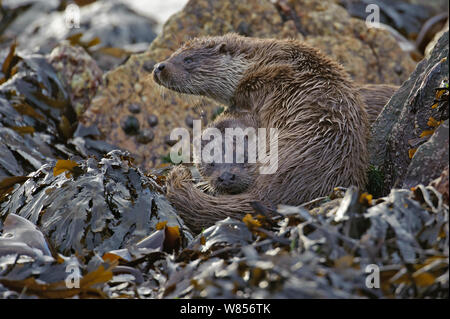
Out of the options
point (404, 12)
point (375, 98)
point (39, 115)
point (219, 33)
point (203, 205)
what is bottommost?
point (203, 205)

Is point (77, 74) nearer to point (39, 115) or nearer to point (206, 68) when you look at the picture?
point (39, 115)

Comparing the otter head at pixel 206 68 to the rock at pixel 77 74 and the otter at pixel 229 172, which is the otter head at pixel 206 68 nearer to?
the otter at pixel 229 172

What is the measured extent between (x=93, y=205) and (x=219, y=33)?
3649 millimetres

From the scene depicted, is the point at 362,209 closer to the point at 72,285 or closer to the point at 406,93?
the point at 72,285

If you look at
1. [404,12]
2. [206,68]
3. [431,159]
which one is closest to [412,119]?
[431,159]

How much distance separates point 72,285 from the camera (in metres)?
2.57

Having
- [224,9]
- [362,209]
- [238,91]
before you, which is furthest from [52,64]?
[362,209]

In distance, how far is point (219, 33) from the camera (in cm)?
657

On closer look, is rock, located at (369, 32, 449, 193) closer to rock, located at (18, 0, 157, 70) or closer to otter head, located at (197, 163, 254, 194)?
otter head, located at (197, 163, 254, 194)

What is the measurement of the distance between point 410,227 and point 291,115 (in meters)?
1.61

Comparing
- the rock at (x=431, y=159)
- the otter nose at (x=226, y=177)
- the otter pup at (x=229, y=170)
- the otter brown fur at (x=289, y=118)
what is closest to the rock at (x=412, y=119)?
the rock at (x=431, y=159)

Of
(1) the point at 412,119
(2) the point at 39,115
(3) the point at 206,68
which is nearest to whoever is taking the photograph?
(1) the point at 412,119

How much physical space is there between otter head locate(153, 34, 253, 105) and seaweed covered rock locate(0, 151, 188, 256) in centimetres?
117

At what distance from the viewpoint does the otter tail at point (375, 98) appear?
482cm
